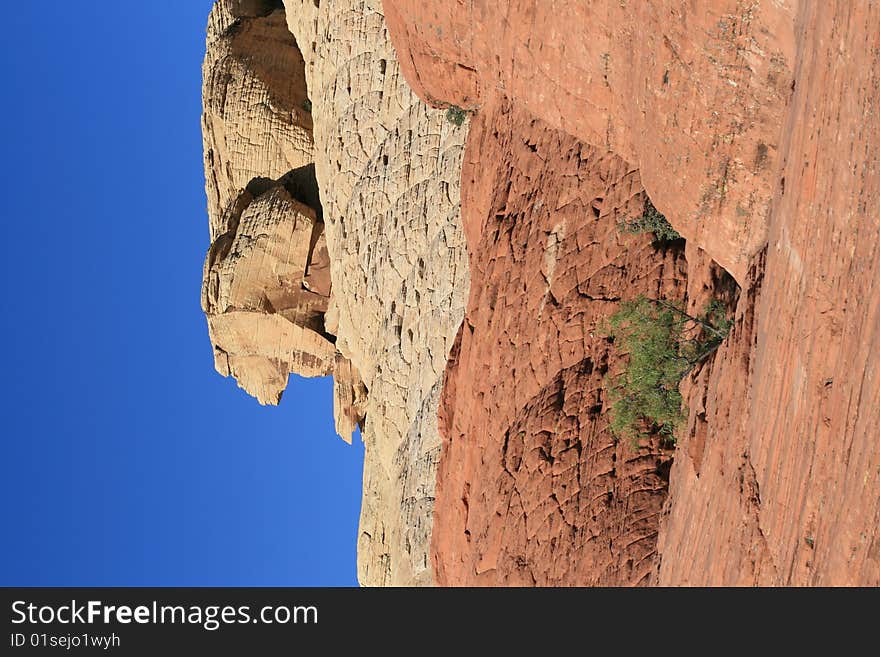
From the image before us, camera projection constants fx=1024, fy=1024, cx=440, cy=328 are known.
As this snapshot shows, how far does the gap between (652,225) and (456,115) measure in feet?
19.3

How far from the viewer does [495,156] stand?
16.8 m

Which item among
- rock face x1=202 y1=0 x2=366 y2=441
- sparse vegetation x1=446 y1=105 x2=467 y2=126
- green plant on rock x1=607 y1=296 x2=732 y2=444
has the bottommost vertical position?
green plant on rock x1=607 y1=296 x2=732 y2=444

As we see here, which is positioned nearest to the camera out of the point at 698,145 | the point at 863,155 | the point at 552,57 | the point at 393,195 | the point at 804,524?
the point at 863,155

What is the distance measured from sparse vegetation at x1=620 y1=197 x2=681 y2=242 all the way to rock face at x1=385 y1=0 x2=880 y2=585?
0.58m

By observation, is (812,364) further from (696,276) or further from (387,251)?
(387,251)

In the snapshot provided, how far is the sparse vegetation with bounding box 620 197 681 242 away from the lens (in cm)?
→ 1363

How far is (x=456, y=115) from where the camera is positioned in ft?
60.4

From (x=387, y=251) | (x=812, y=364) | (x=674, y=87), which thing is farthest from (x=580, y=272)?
(x=387, y=251)

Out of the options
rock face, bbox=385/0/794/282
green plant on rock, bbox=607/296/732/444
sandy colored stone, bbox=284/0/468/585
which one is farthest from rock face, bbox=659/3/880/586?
sandy colored stone, bbox=284/0/468/585

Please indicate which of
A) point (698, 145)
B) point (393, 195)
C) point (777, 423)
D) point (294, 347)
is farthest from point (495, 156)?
point (294, 347)

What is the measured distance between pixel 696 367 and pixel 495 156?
230 inches

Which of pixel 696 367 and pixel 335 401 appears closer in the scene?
pixel 696 367

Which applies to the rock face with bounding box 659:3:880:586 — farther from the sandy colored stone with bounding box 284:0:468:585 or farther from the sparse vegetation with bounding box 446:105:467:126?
the sparse vegetation with bounding box 446:105:467:126

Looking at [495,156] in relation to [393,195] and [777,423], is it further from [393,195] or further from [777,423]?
[777,423]
